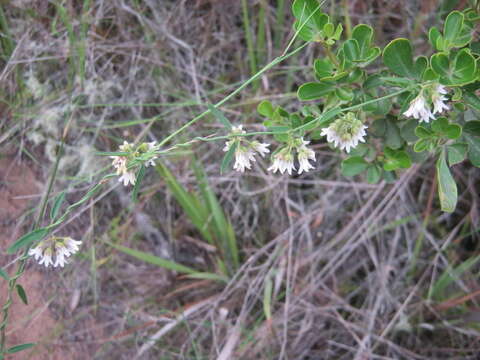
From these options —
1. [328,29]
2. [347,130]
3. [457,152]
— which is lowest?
[457,152]

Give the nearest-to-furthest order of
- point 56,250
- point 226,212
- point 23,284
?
point 56,250 < point 23,284 < point 226,212

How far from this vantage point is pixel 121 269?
1.92 m

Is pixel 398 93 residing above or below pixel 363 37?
below

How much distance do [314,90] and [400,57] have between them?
213 mm

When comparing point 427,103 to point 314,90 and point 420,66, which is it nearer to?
point 420,66

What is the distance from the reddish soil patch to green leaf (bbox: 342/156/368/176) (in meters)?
1.32

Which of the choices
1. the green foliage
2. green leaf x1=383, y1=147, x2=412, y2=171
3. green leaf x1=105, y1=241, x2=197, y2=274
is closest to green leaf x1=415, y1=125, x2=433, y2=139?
the green foliage

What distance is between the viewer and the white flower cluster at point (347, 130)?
1.02 metres

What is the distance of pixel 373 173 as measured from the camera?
49.8 inches

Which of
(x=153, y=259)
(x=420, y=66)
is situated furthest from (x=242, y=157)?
(x=153, y=259)

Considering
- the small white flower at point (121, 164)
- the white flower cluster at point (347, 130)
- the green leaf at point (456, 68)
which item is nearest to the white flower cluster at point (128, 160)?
the small white flower at point (121, 164)

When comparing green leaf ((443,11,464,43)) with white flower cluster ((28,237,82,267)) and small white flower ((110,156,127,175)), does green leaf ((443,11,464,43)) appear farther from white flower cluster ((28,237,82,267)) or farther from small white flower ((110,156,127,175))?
white flower cluster ((28,237,82,267))

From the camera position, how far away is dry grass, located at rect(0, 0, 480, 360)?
1.82 meters

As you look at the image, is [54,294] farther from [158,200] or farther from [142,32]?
[142,32]
